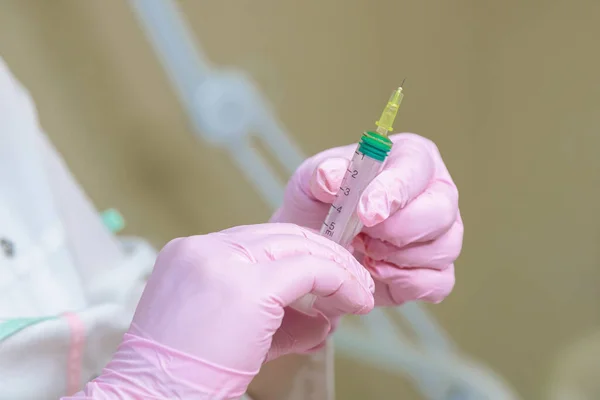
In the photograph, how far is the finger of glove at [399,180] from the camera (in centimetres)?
47

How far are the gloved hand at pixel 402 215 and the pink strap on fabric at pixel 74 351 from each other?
21cm

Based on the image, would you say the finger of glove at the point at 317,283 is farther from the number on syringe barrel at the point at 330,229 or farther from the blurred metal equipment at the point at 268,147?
the blurred metal equipment at the point at 268,147

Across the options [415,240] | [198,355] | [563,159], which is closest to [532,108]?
[563,159]

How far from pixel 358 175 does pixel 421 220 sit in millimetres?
84

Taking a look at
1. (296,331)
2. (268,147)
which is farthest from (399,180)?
(268,147)

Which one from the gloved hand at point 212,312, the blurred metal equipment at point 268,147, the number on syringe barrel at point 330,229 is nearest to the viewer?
the gloved hand at point 212,312

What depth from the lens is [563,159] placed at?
108cm

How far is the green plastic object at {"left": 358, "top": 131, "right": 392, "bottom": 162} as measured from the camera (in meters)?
0.46

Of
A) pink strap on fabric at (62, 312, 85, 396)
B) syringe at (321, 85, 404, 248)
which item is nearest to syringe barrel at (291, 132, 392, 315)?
syringe at (321, 85, 404, 248)

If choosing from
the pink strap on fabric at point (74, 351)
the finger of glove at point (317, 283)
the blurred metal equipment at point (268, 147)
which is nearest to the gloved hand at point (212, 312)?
the finger of glove at point (317, 283)

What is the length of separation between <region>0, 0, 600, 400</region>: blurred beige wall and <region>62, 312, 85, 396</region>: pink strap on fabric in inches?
23.3

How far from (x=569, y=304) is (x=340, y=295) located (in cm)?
86

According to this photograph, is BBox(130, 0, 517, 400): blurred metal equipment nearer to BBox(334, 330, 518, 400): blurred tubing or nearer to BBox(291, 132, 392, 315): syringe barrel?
BBox(334, 330, 518, 400): blurred tubing

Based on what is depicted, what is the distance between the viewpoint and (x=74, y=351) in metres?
0.52
